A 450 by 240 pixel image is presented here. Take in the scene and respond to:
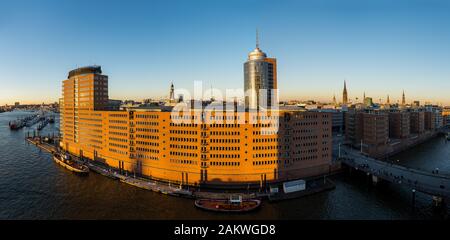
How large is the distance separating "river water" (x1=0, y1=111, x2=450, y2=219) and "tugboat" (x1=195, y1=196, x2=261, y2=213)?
105cm

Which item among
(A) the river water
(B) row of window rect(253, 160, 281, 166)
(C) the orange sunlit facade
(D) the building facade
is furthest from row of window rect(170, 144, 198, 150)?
(D) the building facade

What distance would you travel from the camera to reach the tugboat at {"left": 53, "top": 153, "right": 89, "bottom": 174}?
3031 inches

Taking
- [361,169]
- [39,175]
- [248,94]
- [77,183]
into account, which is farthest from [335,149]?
[39,175]

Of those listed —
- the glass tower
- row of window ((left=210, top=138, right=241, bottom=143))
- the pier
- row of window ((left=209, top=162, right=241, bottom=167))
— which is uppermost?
the glass tower

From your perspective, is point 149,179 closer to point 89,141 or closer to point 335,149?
point 89,141

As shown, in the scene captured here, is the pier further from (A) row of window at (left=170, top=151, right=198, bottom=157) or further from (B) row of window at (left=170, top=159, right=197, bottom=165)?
(A) row of window at (left=170, top=151, right=198, bottom=157)

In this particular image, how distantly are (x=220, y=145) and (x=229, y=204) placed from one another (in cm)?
1517

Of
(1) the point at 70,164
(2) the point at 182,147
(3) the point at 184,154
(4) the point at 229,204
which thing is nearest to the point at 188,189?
(3) the point at 184,154

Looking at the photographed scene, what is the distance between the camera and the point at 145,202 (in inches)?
2222

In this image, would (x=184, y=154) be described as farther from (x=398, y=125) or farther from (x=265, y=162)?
(x=398, y=125)

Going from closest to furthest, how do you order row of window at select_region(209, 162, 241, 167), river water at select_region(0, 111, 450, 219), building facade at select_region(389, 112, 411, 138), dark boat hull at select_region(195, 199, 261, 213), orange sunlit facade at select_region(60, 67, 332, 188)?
river water at select_region(0, 111, 450, 219) → dark boat hull at select_region(195, 199, 261, 213) → row of window at select_region(209, 162, 241, 167) → orange sunlit facade at select_region(60, 67, 332, 188) → building facade at select_region(389, 112, 411, 138)

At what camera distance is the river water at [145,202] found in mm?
51250

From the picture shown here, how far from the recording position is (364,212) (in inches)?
2079

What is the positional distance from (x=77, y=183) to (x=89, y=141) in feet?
82.7
